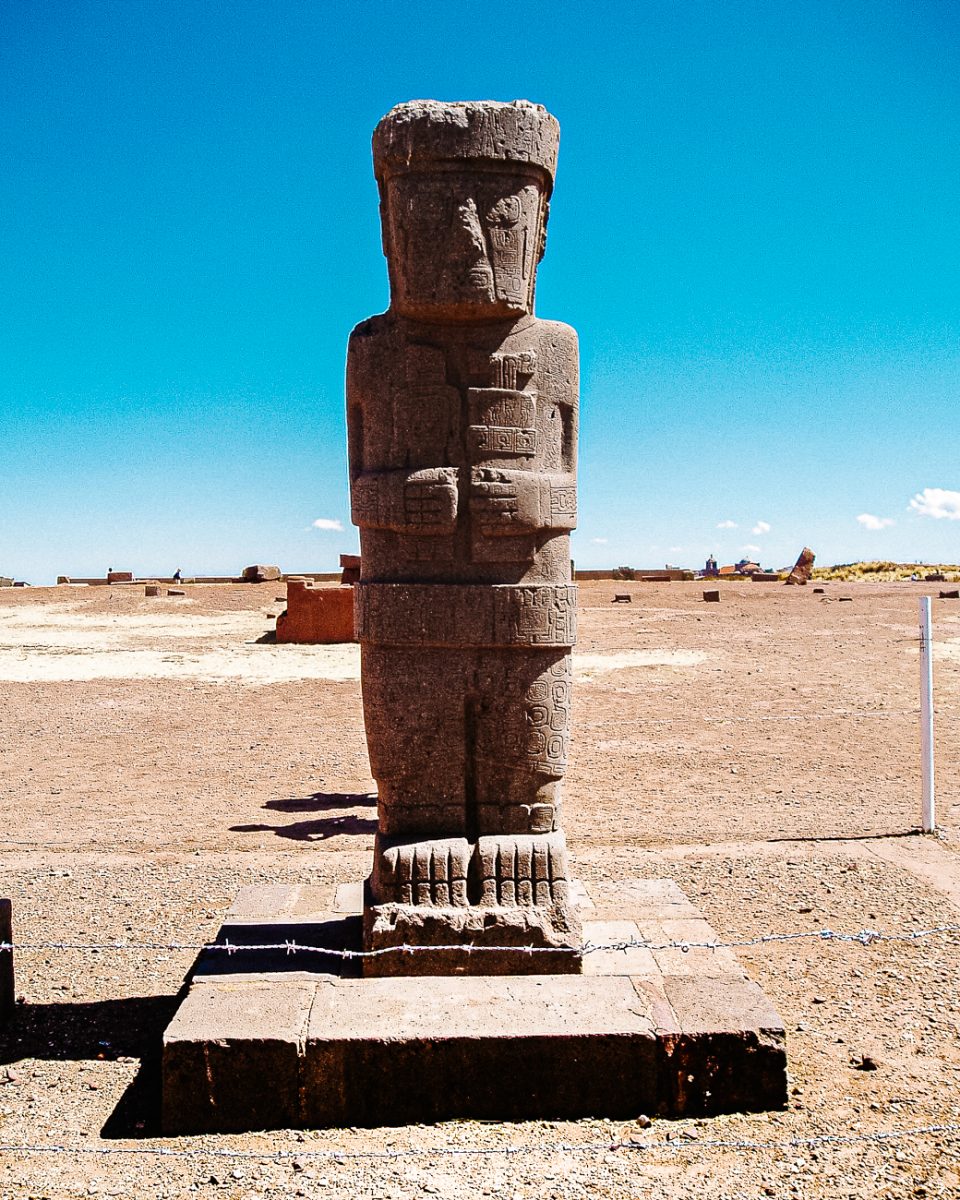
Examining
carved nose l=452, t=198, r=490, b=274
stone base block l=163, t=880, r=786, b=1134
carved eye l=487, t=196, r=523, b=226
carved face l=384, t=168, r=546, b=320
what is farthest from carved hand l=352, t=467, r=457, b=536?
stone base block l=163, t=880, r=786, b=1134

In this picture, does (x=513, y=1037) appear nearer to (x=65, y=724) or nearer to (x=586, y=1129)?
(x=586, y=1129)

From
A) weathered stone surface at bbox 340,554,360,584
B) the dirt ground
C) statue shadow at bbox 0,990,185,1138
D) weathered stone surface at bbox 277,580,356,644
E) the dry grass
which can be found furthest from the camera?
the dry grass

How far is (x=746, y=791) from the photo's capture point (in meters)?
8.51

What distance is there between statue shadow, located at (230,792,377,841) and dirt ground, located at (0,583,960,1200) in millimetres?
38

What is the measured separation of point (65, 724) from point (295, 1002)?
8566 millimetres

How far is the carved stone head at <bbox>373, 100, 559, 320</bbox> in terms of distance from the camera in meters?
4.08

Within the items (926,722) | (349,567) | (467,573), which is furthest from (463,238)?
(349,567)

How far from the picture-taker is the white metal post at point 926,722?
7285 millimetres

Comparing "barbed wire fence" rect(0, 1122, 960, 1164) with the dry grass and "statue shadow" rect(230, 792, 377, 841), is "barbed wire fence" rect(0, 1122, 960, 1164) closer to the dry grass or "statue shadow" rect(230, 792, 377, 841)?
"statue shadow" rect(230, 792, 377, 841)

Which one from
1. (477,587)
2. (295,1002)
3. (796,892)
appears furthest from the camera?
(796,892)

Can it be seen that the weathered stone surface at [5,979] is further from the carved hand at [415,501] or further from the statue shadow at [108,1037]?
the carved hand at [415,501]

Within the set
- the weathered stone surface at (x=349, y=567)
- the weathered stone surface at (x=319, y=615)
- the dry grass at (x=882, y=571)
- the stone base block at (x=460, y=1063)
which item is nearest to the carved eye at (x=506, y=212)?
the stone base block at (x=460, y=1063)

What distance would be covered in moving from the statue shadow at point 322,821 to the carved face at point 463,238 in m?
4.28

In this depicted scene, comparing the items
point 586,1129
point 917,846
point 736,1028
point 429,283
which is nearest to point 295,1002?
point 586,1129
